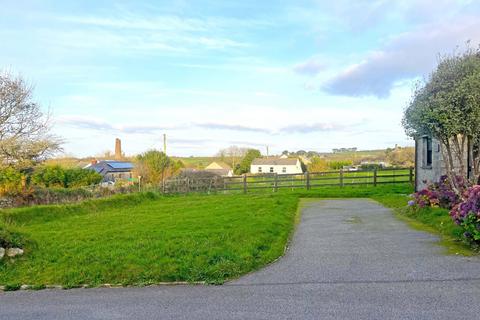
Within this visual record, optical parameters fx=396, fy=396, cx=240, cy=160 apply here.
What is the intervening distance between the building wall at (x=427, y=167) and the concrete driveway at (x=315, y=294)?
8.70 meters

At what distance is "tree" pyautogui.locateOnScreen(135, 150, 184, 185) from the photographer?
1363 inches

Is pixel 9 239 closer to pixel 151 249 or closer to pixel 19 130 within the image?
pixel 151 249

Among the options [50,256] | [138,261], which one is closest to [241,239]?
[138,261]

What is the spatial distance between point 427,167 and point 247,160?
181ft

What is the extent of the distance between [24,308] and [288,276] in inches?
151

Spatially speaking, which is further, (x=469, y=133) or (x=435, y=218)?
(x=435, y=218)

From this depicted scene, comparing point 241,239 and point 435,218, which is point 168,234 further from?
point 435,218

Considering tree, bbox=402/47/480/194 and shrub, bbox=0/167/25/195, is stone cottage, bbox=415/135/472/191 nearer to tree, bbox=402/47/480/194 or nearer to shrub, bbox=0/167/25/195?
tree, bbox=402/47/480/194

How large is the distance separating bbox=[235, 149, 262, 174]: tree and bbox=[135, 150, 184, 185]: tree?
3252 cm

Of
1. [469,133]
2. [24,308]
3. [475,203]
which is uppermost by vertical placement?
[469,133]

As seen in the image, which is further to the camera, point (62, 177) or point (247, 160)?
point (247, 160)

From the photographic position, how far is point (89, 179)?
89.6 feet

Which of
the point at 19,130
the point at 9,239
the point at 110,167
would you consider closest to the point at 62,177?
the point at 19,130

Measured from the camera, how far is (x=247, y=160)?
7200 centimetres
